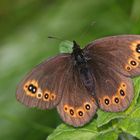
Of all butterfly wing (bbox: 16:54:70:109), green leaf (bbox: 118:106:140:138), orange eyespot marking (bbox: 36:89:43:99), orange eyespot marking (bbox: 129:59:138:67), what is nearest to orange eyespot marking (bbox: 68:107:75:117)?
butterfly wing (bbox: 16:54:70:109)

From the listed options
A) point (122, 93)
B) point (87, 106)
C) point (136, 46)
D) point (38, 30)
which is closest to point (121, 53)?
point (136, 46)

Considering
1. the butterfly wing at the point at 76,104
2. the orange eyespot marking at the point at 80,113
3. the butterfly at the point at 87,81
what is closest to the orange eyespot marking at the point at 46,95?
the butterfly at the point at 87,81

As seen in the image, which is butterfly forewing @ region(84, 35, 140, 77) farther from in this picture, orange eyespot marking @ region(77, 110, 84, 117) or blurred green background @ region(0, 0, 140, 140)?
blurred green background @ region(0, 0, 140, 140)

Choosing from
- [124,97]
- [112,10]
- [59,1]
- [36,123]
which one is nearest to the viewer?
[124,97]

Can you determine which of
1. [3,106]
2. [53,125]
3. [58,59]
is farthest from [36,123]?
[58,59]

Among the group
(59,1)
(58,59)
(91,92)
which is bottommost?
(91,92)

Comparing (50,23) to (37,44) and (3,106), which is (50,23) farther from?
(3,106)
